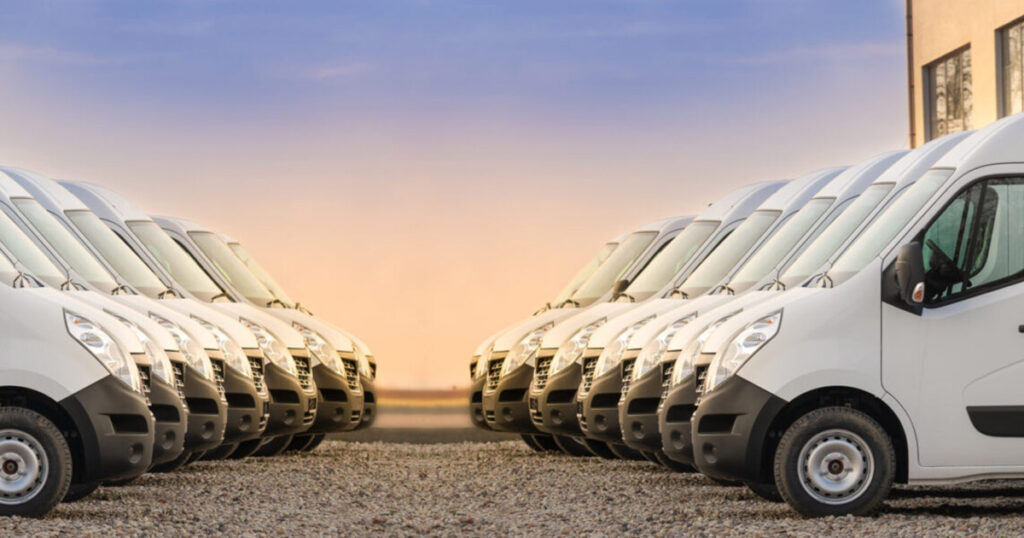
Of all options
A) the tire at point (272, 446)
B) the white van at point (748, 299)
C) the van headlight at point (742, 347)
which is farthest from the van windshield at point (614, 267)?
the van headlight at point (742, 347)

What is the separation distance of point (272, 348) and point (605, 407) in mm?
3765

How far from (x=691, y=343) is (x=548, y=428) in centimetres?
420

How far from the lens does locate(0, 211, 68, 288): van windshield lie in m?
12.7

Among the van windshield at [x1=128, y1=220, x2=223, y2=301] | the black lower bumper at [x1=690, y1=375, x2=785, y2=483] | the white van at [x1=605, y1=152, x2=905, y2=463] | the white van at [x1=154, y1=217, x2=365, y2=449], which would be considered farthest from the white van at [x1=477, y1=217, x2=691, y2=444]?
the black lower bumper at [x1=690, y1=375, x2=785, y2=483]

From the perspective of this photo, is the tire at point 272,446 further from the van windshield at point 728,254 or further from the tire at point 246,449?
the van windshield at point 728,254

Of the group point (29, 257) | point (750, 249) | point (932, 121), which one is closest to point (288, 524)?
point (29, 257)

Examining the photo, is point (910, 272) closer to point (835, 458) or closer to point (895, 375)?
point (895, 375)

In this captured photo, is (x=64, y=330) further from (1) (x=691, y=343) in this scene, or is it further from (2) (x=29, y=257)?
(1) (x=691, y=343)

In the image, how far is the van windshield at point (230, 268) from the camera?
Result: 734 inches

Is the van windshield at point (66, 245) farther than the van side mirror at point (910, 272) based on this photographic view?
Yes

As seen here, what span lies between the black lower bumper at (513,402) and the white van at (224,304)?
1847mm

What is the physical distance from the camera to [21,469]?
10953 mm

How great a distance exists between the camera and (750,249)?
49.9ft

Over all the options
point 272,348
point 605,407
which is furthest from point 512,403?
point 605,407
